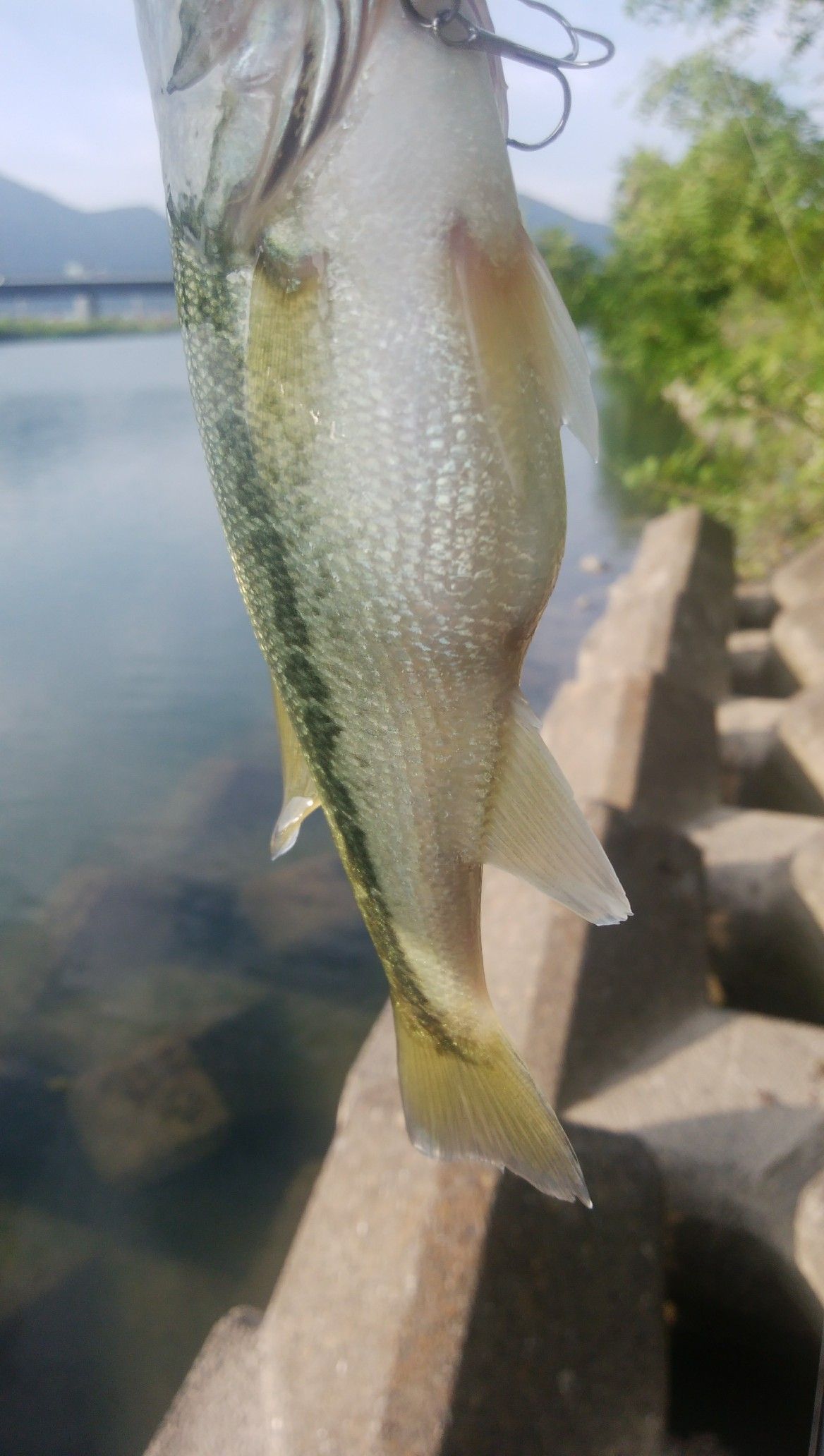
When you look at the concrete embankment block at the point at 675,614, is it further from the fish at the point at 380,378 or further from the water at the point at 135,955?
the fish at the point at 380,378

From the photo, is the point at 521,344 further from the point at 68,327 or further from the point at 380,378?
the point at 68,327

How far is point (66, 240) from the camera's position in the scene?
6.27 meters

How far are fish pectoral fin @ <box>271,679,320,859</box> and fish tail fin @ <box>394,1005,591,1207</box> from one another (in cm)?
24

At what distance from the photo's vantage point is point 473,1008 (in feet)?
3.62

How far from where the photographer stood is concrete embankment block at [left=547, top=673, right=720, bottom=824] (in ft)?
11.2

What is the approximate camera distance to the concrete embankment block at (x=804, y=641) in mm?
4820

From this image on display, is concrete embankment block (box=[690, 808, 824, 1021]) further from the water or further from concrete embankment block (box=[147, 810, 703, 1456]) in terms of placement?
the water

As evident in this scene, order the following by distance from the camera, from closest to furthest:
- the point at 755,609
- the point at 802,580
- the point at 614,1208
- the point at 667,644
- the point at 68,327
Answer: the point at 614,1208
the point at 667,644
the point at 802,580
the point at 755,609
the point at 68,327

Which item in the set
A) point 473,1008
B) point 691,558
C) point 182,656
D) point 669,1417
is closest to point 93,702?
point 182,656

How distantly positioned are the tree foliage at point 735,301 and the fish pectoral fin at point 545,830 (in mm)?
5777

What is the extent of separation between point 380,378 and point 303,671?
0.29m

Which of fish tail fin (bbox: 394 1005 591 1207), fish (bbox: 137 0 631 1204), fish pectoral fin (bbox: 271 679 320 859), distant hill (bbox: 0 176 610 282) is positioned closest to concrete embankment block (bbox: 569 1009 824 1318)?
fish tail fin (bbox: 394 1005 591 1207)

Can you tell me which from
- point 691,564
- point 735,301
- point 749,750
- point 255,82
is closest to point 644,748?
point 749,750

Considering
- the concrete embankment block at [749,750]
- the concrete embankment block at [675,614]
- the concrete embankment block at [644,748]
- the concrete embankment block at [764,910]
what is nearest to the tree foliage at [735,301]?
the concrete embankment block at [675,614]
